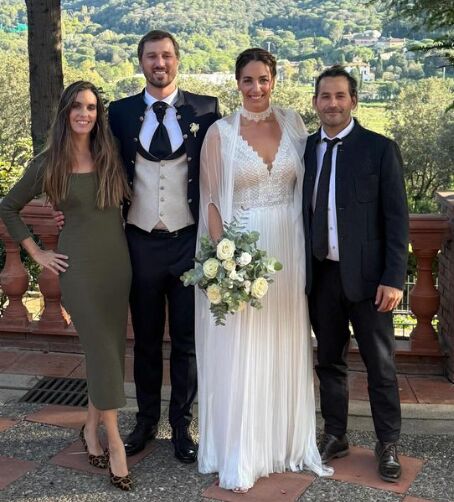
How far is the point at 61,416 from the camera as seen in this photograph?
394cm

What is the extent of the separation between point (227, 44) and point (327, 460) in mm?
63131

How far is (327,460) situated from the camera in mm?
3418

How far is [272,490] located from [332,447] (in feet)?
1.39

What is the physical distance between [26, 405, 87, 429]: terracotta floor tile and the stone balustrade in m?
0.78

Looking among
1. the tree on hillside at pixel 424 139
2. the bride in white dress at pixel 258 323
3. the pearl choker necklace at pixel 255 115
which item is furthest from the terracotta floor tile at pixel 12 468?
the tree on hillside at pixel 424 139

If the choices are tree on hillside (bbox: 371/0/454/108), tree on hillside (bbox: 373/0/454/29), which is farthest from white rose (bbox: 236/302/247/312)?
tree on hillside (bbox: 373/0/454/29)

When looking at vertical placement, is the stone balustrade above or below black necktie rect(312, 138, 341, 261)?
below

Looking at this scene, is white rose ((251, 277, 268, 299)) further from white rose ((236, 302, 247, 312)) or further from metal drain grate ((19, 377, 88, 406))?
metal drain grate ((19, 377, 88, 406))

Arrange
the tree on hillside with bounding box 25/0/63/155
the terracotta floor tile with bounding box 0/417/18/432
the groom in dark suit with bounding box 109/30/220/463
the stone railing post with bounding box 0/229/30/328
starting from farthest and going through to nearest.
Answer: the tree on hillside with bounding box 25/0/63/155
the stone railing post with bounding box 0/229/30/328
the terracotta floor tile with bounding box 0/417/18/432
the groom in dark suit with bounding box 109/30/220/463

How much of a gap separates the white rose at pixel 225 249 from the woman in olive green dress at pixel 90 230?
0.56 m

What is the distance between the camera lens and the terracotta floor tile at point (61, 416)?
12.7ft

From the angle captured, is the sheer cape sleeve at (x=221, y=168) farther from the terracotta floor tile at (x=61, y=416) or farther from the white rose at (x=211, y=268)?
the terracotta floor tile at (x=61, y=416)

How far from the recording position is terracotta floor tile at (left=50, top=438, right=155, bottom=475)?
3.37 m

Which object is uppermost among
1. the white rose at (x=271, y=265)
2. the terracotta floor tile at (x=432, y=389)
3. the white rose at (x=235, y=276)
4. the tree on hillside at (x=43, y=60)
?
the tree on hillside at (x=43, y=60)
